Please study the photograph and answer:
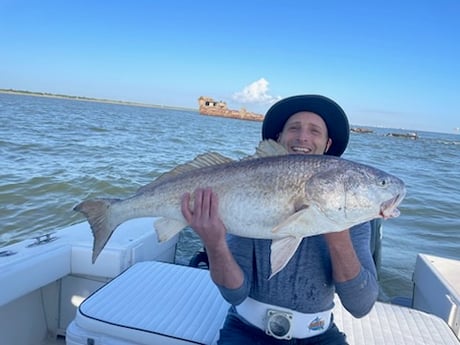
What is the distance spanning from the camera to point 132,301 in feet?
10.3

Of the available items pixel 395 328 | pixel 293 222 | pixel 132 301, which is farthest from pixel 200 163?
pixel 395 328

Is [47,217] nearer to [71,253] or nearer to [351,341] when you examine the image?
[71,253]

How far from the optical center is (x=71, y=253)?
12.7 ft

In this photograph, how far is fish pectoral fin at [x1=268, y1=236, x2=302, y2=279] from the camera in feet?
6.95

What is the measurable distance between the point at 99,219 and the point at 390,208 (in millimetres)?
1938

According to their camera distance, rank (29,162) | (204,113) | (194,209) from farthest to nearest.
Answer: (204,113) → (29,162) → (194,209)

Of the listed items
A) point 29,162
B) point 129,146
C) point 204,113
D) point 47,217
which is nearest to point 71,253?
point 47,217

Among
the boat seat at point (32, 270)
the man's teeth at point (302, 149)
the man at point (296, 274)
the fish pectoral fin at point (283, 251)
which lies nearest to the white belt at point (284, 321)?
the man at point (296, 274)

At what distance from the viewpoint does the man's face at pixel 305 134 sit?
2736 mm

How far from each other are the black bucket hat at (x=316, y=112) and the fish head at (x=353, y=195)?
73cm

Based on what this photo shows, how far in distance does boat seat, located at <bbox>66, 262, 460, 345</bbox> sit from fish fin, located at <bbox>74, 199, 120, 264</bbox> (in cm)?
62

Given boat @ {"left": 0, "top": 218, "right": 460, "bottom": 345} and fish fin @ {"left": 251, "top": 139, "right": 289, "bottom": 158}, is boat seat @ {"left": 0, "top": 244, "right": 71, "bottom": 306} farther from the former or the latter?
fish fin @ {"left": 251, "top": 139, "right": 289, "bottom": 158}

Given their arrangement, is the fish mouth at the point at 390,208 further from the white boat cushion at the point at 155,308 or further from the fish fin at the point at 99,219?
the fish fin at the point at 99,219

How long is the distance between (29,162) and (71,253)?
36.8ft
